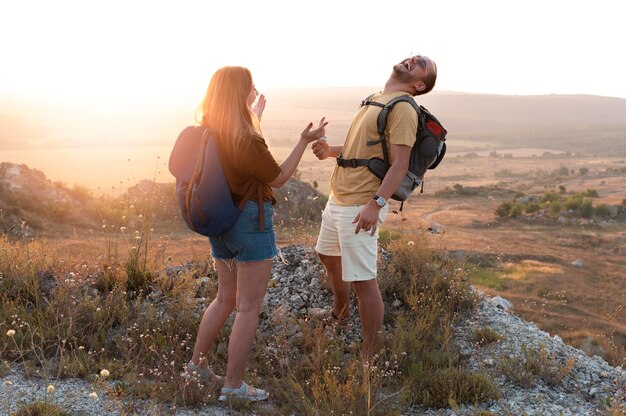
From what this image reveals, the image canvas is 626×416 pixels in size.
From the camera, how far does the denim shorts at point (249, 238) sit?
3363 millimetres

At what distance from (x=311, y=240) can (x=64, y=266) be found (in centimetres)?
262

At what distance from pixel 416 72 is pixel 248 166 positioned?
1.46 meters

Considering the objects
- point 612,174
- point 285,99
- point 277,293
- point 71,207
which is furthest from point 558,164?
point 285,99

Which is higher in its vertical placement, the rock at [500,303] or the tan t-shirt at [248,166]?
the tan t-shirt at [248,166]

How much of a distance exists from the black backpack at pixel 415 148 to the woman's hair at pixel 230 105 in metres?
0.98

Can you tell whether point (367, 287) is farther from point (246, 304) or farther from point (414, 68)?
point (414, 68)

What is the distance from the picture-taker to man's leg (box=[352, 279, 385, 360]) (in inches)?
158

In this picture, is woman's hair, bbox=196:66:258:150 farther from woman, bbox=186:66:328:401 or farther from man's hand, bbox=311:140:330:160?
man's hand, bbox=311:140:330:160

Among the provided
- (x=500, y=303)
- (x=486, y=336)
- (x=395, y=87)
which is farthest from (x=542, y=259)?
(x=395, y=87)

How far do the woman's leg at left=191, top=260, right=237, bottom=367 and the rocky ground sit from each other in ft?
1.24

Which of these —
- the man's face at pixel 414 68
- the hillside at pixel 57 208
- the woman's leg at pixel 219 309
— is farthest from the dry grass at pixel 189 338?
the hillside at pixel 57 208

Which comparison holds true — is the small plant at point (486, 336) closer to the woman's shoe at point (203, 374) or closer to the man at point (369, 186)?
the man at point (369, 186)

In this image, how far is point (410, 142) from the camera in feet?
12.1

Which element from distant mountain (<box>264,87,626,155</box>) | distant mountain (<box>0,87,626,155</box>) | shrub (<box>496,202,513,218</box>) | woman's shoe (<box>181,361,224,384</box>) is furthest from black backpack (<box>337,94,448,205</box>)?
distant mountain (<box>264,87,626,155</box>)
